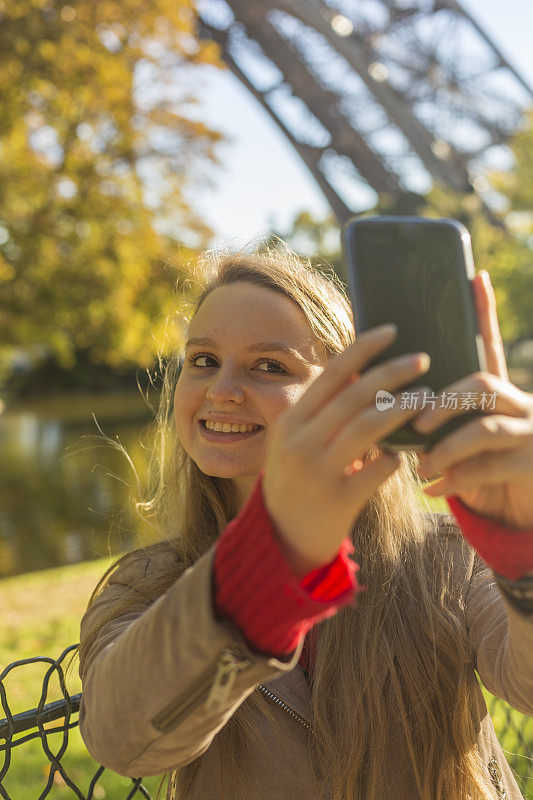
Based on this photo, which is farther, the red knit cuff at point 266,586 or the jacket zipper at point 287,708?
the jacket zipper at point 287,708

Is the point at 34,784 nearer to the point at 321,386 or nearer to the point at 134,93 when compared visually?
the point at 321,386

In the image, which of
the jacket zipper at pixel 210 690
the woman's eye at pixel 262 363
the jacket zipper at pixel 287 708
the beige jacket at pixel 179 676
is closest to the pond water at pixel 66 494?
the woman's eye at pixel 262 363

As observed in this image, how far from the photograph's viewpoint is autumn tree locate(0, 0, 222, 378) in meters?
6.34

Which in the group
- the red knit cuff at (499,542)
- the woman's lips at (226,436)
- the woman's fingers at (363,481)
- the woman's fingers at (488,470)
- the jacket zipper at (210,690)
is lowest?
the woman's lips at (226,436)

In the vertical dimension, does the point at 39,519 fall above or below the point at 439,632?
below

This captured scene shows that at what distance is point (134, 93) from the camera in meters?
9.14

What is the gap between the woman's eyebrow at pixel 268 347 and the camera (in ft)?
4.79

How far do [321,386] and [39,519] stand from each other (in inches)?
Answer: 370

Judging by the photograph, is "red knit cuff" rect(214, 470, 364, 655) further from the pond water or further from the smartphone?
the pond water

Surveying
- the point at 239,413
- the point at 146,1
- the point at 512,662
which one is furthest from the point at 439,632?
the point at 146,1

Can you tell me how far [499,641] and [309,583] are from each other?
64 cm

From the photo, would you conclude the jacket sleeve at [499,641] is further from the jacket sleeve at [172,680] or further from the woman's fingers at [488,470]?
the jacket sleeve at [172,680]

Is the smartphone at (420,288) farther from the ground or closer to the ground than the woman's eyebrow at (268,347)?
farther from the ground

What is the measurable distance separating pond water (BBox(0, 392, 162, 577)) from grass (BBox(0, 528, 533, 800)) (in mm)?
487
